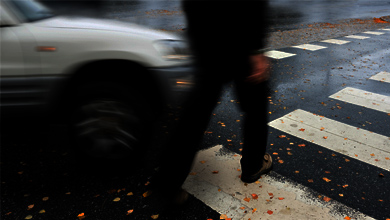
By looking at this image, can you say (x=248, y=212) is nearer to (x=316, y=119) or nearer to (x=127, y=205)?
(x=127, y=205)

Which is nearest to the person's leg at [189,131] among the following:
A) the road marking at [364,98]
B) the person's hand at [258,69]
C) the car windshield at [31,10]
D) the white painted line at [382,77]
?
the person's hand at [258,69]

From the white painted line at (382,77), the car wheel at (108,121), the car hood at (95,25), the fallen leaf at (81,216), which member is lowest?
the white painted line at (382,77)

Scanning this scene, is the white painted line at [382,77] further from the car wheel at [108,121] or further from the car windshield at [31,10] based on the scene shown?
the car windshield at [31,10]

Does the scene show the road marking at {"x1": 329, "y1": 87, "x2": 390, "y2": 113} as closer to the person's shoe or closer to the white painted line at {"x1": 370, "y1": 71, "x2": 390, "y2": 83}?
the white painted line at {"x1": 370, "y1": 71, "x2": 390, "y2": 83}

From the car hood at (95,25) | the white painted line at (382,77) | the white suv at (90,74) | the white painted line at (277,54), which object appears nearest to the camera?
the white suv at (90,74)

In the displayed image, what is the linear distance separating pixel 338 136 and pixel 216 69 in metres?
2.57

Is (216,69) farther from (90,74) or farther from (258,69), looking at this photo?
(90,74)

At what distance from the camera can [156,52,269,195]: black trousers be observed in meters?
2.34

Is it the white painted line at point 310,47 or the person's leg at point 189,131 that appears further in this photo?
the white painted line at point 310,47

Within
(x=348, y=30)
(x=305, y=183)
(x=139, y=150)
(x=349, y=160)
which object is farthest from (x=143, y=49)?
(x=348, y=30)

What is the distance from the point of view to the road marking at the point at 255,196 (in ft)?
9.00

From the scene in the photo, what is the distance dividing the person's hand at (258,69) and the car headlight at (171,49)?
1035 millimetres

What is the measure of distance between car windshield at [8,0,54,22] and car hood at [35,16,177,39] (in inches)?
5.1

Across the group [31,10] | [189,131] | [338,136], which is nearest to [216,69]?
[189,131]
